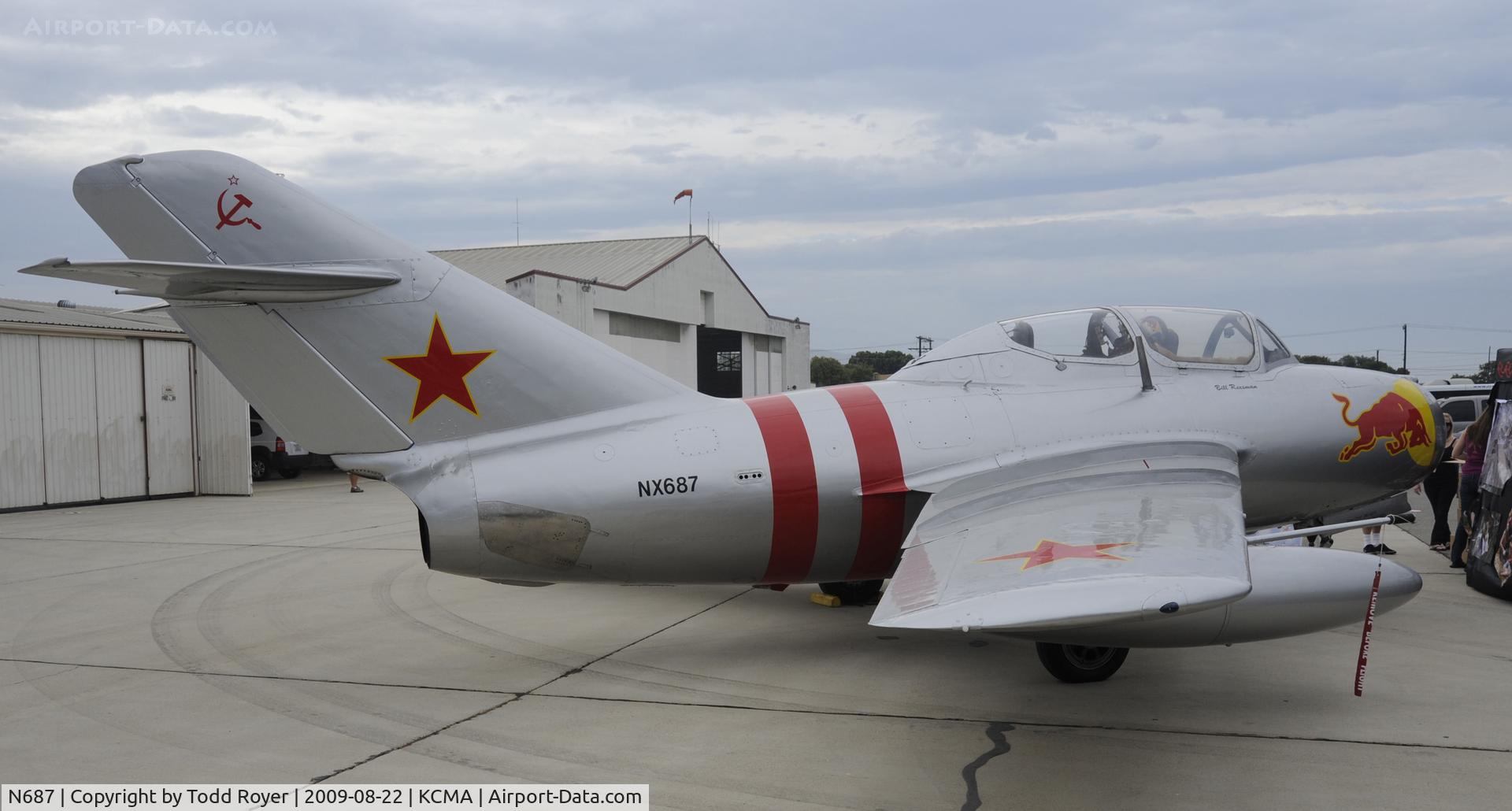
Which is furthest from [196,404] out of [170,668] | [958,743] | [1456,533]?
[1456,533]

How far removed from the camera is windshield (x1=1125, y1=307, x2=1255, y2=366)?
731 cm

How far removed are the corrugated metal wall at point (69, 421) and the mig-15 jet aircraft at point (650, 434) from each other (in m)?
13.7

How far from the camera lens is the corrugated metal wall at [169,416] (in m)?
19.0

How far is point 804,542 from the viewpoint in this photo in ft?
21.6

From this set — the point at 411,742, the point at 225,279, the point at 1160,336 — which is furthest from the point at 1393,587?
the point at 225,279

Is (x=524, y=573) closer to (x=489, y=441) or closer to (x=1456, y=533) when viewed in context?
(x=489, y=441)

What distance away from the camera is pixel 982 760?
16.4ft

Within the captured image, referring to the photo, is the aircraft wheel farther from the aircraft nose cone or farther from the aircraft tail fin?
the aircraft tail fin

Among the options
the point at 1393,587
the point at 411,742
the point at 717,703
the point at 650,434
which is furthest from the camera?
the point at 650,434

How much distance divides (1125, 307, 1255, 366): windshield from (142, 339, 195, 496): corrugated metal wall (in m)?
18.5

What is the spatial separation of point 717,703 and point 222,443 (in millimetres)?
17375

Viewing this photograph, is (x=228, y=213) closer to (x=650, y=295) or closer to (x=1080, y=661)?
(x=1080, y=661)

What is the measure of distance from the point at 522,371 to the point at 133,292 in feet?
7.60

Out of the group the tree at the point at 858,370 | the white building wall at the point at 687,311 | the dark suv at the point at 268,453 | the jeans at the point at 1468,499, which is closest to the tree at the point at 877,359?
the tree at the point at 858,370
